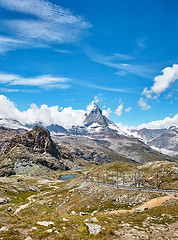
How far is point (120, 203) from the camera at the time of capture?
64250mm

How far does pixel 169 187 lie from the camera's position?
261 ft

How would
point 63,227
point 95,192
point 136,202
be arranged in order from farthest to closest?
point 95,192 → point 136,202 → point 63,227

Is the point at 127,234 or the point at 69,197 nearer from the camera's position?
the point at 127,234

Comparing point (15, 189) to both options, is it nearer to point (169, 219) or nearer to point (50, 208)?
point (50, 208)

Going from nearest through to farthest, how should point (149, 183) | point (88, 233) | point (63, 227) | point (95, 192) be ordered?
point (88, 233), point (63, 227), point (95, 192), point (149, 183)

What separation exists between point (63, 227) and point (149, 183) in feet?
245

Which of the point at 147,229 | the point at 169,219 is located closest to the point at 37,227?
the point at 147,229

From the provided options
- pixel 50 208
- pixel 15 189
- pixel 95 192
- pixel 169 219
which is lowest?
pixel 15 189

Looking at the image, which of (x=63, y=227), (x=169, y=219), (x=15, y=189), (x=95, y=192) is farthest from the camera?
(x=15, y=189)

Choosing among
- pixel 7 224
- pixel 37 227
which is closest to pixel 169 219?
pixel 37 227

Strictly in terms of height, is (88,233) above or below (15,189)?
above

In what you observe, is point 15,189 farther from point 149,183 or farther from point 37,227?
point 37,227

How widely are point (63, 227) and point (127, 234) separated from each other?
894 cm

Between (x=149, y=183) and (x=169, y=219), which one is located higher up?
(x=169, y=219)
